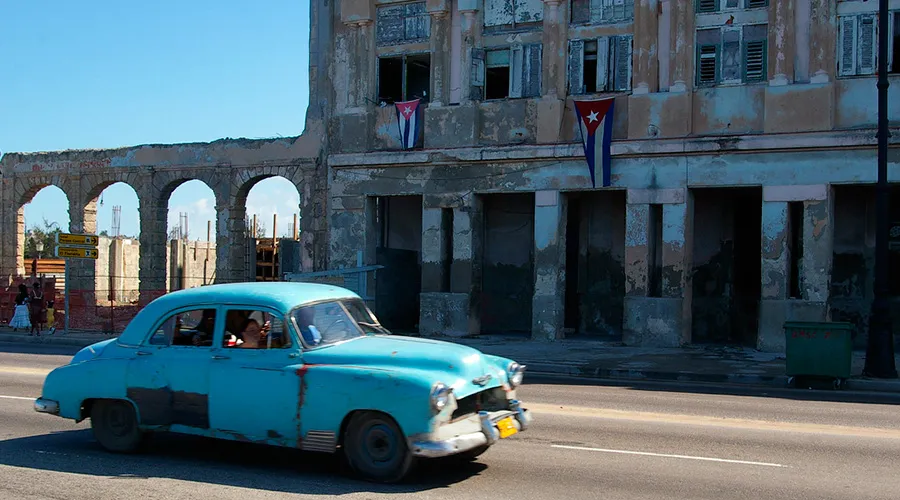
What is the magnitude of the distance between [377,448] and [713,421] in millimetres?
5173

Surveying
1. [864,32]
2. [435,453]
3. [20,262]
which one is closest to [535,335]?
[864,32]

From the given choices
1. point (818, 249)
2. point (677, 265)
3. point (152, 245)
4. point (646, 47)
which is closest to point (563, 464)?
point (818, 249)

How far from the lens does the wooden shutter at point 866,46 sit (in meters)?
21.9

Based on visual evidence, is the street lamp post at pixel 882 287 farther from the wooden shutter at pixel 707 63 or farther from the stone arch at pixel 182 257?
the stone arch at pixel 182 257

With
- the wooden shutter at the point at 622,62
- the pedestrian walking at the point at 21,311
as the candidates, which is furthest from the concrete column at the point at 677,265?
the pedestrian walking at the point at 21,311

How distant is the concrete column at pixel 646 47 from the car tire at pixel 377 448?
17829mm

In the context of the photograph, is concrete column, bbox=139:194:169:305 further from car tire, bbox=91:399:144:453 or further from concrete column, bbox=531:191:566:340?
car tire, bbox=91:399:144:453

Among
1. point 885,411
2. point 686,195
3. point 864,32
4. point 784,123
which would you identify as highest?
point 864,32

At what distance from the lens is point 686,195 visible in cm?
2355

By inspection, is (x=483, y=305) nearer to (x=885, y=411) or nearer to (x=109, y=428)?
(x=885, y=411)

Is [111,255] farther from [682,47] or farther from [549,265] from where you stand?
[682,47]

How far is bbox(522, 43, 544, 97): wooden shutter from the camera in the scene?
2573 centimetres

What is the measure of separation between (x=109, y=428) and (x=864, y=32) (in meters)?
19.3

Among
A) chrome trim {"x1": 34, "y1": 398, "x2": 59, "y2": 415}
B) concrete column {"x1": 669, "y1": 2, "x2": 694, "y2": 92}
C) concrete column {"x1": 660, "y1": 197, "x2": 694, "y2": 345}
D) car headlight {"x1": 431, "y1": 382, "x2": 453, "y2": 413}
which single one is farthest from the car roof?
concrete column {"x1": 669, "y1": 2, "x2": 694, "y2": 92}
